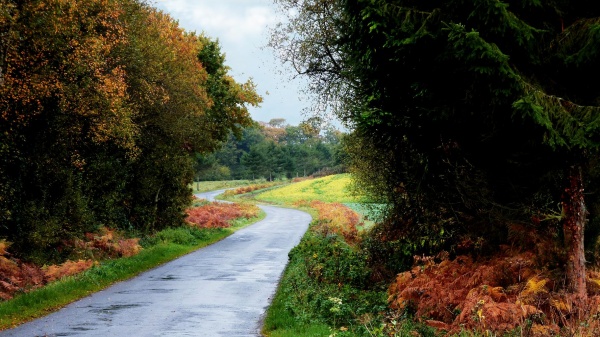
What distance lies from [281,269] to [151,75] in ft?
28.5

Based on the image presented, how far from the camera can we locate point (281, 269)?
64.6ft

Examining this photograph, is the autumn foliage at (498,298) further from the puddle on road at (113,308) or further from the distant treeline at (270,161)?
the distant treeline at (270,161)

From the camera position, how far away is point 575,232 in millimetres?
8492

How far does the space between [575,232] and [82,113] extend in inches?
541

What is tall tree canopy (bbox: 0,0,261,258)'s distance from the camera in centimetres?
1506

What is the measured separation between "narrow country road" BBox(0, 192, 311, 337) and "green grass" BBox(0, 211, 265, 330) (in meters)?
0.38

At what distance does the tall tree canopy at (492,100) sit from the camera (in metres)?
7.34

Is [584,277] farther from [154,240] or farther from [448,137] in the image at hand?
[154,240]

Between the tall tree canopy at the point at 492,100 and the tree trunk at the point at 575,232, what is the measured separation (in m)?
0.01

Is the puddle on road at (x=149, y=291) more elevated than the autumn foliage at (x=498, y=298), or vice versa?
the autumn foliage at (x=498, y=298)

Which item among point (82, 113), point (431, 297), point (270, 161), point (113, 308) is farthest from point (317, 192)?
point (431, 297)

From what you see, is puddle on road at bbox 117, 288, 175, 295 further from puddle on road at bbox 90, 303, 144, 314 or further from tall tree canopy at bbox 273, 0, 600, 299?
tall tree canopy at bbox 273, 0, 600, 299

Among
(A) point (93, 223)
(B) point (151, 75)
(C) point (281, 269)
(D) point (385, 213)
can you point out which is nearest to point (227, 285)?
(C) point (281, 269)

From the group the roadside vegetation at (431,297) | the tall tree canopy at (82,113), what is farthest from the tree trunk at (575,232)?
the tall tree canopy at (82,113)
